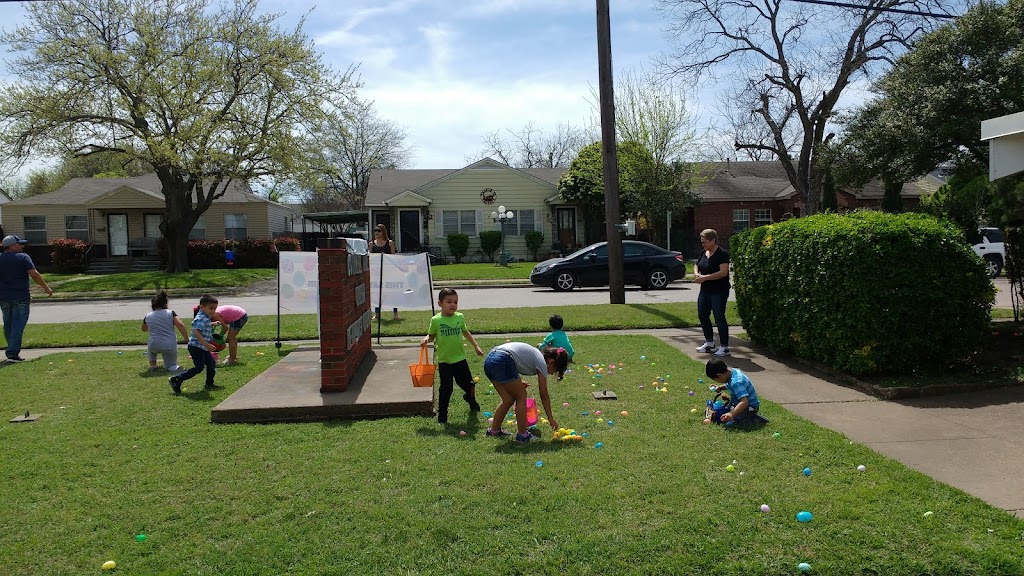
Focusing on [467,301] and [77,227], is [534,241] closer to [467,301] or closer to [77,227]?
[467,301]

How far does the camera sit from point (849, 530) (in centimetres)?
373

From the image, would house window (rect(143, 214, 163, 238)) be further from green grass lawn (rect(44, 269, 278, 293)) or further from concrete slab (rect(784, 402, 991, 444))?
concrete slab (rect(784, 402, 991, 444))

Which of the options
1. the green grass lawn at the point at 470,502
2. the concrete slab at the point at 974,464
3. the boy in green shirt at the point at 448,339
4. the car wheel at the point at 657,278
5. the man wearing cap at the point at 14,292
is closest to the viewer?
the green grass lawn at the point at 470,502

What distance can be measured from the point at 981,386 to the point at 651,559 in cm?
523

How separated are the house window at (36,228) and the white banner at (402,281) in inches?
1282

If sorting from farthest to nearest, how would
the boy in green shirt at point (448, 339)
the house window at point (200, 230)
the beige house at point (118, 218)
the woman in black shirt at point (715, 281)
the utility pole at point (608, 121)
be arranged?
1. the house window at point (200, 230)
2. the beige house at point (118, 218)
3. the utility pole at point (608, 121)
4. the woman in black shirt at point (715, 281)
5. the boy in green shirt at point (448, 339)

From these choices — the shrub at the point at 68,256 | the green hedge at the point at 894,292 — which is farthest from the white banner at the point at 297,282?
the shrub at the point at 68,256

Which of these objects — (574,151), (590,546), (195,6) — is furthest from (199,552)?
(574,151)

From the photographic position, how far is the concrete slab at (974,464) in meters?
4.28

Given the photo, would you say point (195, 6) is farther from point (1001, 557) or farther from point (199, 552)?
point (1001, 557)

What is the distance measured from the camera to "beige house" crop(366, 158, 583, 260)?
35.7m

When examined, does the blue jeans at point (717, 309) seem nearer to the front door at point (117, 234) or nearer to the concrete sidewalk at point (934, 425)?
the concrete sidewalk at point (934, 425)

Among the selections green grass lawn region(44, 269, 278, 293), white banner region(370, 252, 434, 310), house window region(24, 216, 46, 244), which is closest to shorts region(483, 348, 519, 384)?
white banner region(370, 252, 434, 310)

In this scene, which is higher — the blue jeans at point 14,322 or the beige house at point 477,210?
the beige house at point 477,210
